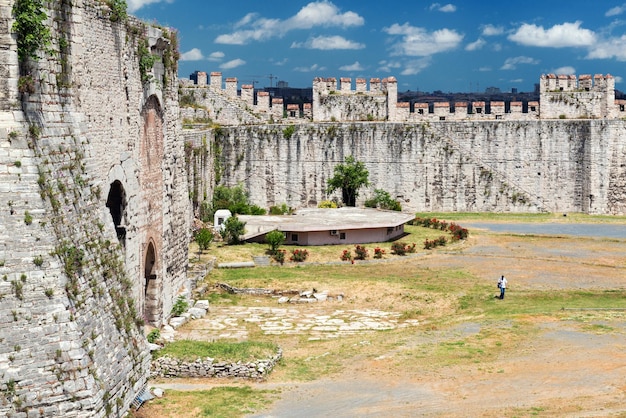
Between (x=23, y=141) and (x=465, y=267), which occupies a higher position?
(x=23, y=141)

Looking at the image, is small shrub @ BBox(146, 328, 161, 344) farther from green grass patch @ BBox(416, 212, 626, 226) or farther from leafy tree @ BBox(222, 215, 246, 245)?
green grass patch @ BBox(416, 212, 626, 226)

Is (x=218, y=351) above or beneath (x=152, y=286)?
beneath

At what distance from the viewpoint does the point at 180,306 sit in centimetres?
2200

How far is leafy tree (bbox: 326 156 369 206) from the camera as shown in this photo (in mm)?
41125

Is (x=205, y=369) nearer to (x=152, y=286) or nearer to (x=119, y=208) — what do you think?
(x=119, y=208)

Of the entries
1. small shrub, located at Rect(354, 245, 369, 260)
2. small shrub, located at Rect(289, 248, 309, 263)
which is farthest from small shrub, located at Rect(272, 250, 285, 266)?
small shrub, located at Rect(354, 245, 369, 260)

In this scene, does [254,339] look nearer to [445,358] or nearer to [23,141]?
[445,358]

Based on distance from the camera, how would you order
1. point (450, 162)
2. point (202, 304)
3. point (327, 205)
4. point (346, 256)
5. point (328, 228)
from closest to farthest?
point (202, 304)
point (346, 256)
point (328, 228)
point (327, 205)
point (450, 162)

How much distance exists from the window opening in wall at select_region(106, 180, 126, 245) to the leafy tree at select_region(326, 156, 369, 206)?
2369 cm

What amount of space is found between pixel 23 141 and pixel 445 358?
9447mm

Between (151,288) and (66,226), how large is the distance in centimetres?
840

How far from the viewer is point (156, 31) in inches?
792

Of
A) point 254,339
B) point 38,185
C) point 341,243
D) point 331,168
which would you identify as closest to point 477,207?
point 331,168

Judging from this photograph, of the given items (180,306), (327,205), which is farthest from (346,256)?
(327,205)
